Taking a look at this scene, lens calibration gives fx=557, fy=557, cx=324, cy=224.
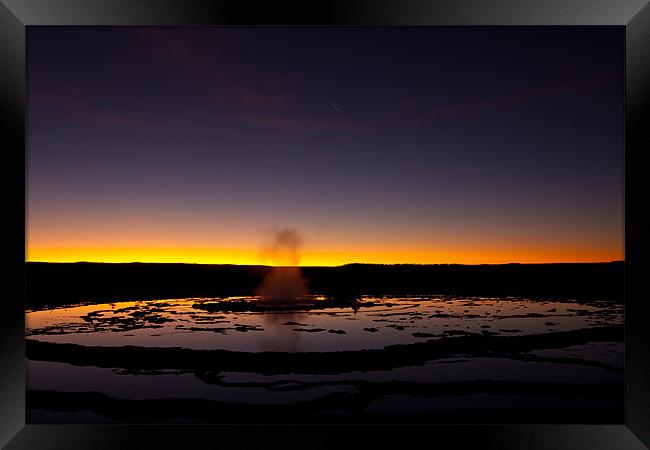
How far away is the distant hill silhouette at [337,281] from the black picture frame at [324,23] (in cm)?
161

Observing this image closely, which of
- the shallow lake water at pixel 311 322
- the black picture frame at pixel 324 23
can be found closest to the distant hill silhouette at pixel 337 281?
the shallow lake water at pixel 311 322

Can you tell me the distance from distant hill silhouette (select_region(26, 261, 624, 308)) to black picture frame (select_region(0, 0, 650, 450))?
1.61 m

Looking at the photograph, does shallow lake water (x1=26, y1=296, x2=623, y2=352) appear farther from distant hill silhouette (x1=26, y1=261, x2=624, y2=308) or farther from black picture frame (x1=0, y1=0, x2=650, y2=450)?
black picture frame (x1=0, y1=0, x2=650, y2=450)

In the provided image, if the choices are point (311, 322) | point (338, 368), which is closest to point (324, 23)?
point (338, 368)

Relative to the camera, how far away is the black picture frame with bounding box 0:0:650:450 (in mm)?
1782

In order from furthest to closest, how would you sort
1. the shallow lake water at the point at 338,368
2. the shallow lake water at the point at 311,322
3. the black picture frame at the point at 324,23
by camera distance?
the shallow lake water at the point at 311,322, the shallow lake water at the point at 338,368, the black picture frame at the point at 324,23

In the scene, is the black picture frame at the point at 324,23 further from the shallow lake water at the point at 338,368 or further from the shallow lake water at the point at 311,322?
the shallow lake water at the point at 311,322

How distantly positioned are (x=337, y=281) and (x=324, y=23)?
2220 millimetres

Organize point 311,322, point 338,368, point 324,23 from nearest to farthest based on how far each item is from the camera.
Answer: point 324,23 < point 338,368 < point 311,322

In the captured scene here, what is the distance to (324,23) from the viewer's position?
1798mm

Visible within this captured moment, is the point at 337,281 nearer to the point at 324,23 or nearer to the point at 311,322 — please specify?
the point at 311,322

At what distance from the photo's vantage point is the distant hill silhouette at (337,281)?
351 centimetres

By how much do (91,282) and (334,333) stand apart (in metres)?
1.64

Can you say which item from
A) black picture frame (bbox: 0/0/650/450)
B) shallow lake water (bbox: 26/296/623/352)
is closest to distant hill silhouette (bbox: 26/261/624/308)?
shallow lake water (bbox: 26/296/623/352)
